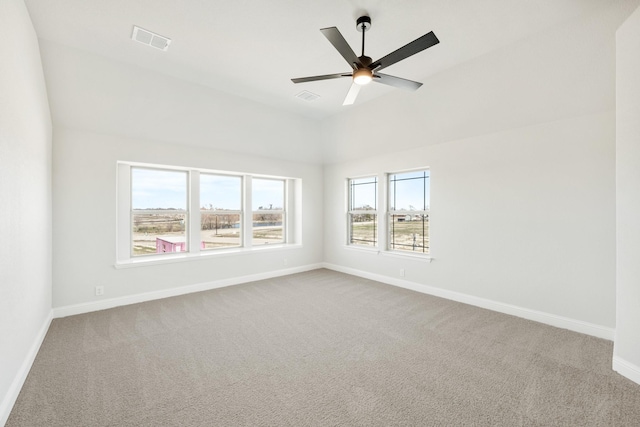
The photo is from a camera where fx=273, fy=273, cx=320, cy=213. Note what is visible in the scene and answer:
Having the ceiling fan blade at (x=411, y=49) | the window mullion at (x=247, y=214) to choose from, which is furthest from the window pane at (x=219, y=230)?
the ceiling fan blade at (x=411, y=49)

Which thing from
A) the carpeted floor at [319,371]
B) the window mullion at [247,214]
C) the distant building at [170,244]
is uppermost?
the window mullion at [247,214]

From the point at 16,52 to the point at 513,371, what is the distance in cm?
476

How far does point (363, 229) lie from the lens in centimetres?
586

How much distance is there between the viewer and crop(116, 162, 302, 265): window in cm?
423

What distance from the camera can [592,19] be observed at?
2.38 metres

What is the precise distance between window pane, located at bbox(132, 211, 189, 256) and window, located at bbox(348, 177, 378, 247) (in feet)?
10.9

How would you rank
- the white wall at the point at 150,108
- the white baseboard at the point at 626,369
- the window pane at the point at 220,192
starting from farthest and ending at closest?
the window pane at the point at 220,192, the white wall at the point at 150,108, the white baseboard at the point at 626,369

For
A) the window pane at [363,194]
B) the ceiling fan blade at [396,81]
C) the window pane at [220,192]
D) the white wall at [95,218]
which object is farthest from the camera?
the window pane at [363,194]

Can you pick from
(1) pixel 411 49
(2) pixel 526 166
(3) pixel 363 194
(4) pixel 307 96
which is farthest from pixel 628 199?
(3) pixel 363 194

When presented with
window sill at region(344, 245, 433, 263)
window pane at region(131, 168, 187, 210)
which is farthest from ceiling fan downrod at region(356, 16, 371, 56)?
window pane at region(131, 168, 187, 210)

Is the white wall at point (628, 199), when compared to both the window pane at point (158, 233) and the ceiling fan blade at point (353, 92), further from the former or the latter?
the window pane at point (158, 233)

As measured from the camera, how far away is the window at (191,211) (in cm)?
423

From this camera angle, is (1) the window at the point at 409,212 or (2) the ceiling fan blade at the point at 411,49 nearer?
(2) the ceiling fan blade at the point at 411,49

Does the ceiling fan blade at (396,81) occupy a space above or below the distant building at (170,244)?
above
